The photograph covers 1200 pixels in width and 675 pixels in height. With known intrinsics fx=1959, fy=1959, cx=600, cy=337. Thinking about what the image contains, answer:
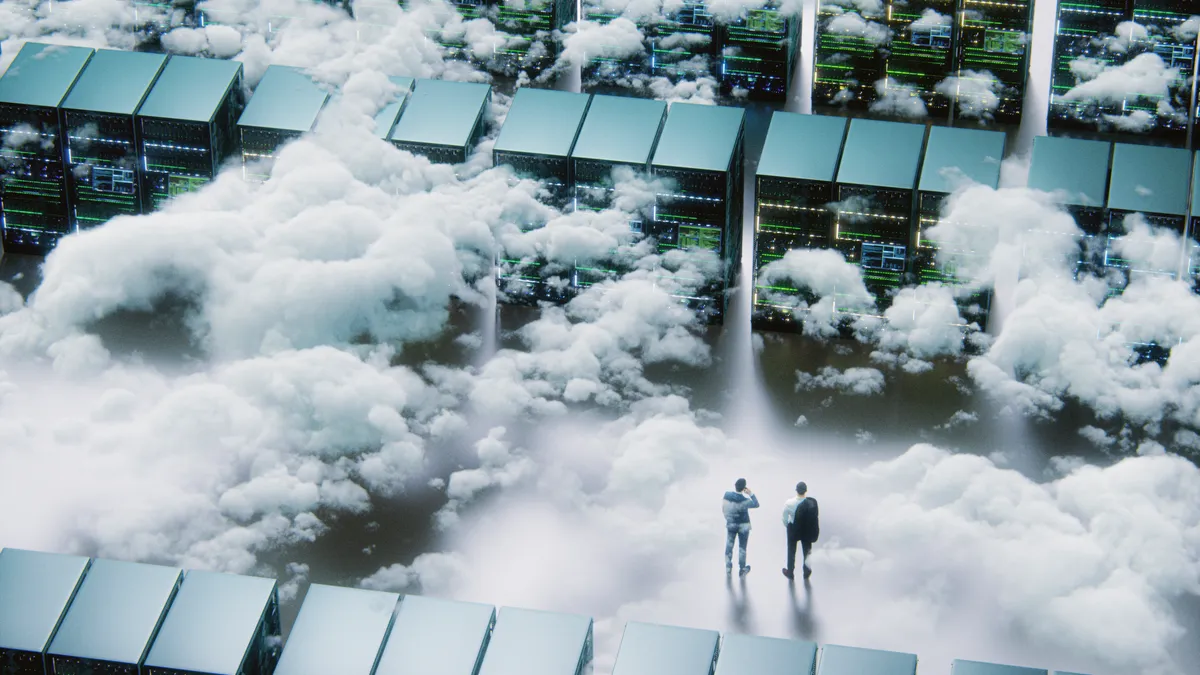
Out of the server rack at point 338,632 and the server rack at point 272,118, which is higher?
the server rack at point 272,118

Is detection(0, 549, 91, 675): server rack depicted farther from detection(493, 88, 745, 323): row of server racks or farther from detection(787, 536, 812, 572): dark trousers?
detection(493, 88, 745, 323): row of server racks

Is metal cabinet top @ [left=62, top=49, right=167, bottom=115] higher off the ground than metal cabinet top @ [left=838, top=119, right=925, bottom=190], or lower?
higher

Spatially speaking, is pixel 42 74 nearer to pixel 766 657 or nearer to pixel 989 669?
pixel 766 657

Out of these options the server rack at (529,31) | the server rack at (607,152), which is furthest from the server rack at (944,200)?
the server rack at (529,31)

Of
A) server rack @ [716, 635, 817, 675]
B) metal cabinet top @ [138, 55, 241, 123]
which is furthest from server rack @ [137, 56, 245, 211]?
server rack @ [716, 635, 817, 675]

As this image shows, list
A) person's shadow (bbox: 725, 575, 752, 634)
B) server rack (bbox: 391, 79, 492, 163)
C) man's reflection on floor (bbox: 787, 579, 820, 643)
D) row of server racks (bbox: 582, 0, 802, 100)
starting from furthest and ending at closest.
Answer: row of server racks (bbox: 582, 0, 802, 100) < server rack (bbox: 391, 79, 492, 163) < person's shadow (bbox: 725, 575, 752, 634) < man's reflection on floor (bbox: 787, 579, 820, 643)

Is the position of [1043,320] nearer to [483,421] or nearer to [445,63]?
[483,421]

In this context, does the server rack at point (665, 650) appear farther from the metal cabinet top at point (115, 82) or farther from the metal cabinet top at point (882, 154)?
the metal cabinet top at point (115, 82)
